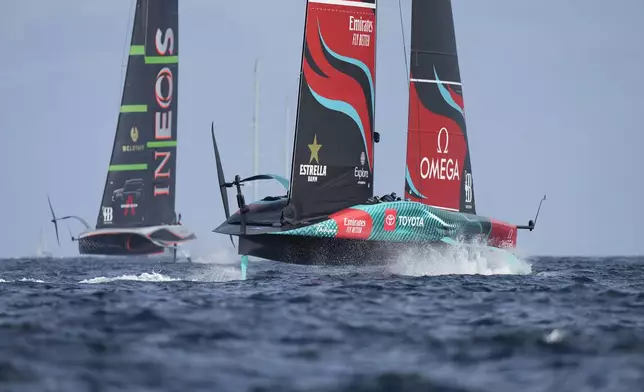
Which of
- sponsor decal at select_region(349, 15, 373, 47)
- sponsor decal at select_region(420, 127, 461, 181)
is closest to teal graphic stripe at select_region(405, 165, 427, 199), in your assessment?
sponsor decal at select_region(420, 127, 461, 181)

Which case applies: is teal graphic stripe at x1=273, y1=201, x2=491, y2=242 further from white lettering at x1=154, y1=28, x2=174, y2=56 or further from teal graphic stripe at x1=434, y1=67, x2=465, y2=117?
white lettering at x1=154, y1=28, x2=174, y2=56

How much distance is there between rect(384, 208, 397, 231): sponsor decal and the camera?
25.8m

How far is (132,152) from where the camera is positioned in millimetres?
53500

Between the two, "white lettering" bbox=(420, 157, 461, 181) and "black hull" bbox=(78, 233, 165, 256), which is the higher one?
"white lettering" bbox=(420, 157, 461, 181)

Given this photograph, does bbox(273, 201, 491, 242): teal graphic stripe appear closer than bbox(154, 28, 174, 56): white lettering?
Yes

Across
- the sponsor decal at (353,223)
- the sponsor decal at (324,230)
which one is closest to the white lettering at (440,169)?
the sponsor decal at (353,223)

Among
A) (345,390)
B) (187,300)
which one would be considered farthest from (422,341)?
(187,300)

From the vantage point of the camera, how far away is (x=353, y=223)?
25344mm

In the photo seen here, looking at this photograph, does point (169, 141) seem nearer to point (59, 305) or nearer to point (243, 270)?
point (243, 270)

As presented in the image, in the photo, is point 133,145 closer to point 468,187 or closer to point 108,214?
point 108,214

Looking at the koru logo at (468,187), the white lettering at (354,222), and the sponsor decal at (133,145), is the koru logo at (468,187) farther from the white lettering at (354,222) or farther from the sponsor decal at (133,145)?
the sponsor decal at (133,145)

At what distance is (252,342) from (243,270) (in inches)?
Answer: 511

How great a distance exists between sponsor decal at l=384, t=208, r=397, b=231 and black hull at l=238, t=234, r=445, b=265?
356 mm

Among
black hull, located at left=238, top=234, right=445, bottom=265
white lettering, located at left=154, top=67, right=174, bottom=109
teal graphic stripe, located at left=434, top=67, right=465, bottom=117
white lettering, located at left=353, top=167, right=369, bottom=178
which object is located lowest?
black hull, located at left=238, top=234, right=445, bottom=265
